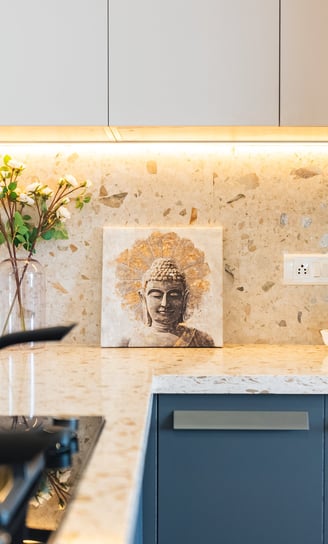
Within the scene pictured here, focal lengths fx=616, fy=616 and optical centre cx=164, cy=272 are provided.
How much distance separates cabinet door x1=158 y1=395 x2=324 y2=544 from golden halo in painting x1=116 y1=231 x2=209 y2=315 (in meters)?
0.55

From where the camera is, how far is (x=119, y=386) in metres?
1.32

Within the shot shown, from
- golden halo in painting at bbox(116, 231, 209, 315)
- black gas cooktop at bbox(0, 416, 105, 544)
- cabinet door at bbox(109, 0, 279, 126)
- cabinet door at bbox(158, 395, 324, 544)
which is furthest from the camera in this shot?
golden halo in painting at bbox(116, 231, 209, 315)

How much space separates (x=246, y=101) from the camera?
1.65 metres

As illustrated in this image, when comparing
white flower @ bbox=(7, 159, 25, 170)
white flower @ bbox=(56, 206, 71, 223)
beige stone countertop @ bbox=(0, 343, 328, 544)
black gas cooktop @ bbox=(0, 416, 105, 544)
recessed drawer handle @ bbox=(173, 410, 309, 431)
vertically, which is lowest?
recessed drawer handle @ bbox=(173, 410, 309, 431)

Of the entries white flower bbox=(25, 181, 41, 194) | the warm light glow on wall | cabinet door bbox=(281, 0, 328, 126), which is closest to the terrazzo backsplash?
the warm light glow on wall

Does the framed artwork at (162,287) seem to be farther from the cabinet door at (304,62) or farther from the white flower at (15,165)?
the cabinet door at (304,62)

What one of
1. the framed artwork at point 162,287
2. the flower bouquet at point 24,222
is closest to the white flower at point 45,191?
the flower bouquet at point 24,222

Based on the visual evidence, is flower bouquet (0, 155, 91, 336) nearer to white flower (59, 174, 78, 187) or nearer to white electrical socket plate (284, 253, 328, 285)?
white flower (59, 174, 78, 187)

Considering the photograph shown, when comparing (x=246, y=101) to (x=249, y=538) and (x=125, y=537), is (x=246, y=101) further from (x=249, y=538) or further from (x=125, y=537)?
(x=125, y=537)

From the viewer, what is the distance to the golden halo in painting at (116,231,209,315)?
1.93 m

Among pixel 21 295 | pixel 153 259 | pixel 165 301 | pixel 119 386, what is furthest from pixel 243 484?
pixel 21 295

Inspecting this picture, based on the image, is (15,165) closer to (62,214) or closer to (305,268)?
(62,214)

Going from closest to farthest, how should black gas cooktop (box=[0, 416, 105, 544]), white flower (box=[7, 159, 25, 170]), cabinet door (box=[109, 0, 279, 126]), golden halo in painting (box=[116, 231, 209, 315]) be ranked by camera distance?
black gas cooktop (box=[0, 416, 105, 544]), cabinet door (box=[109, 0, 279, 126]), white flower (box=[7, 159, 25, 170]), golden halo in painting (box=[116, 231, 209, 315])

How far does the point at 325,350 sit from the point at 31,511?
1334 millimetres
